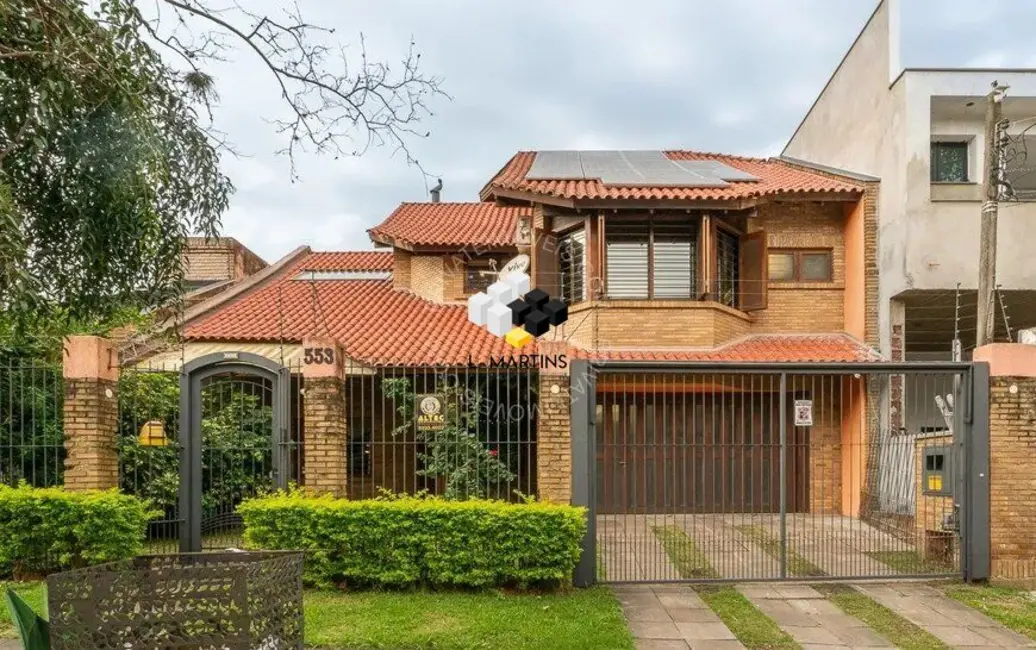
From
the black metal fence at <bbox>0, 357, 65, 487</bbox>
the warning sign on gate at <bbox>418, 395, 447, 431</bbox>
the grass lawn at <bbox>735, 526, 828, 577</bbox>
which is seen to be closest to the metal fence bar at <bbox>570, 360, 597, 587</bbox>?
the warning sign on gate at <bbox>418, 395, 447, 431</bbox>

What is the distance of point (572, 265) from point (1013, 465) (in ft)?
24.9

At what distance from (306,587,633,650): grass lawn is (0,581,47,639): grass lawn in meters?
2.51

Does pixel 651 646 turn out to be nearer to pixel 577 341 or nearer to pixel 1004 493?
pixel 1004 493

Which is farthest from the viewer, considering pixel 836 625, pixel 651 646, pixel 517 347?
pixel 517 347

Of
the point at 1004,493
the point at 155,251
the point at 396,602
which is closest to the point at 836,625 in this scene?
the point at 1004,493

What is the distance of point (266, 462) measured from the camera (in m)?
10.1

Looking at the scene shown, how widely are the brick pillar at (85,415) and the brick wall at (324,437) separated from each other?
7.57 feet

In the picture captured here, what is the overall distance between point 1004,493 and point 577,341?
6.85 m

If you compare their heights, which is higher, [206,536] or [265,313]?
[265,313]

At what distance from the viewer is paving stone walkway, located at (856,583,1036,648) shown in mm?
6224

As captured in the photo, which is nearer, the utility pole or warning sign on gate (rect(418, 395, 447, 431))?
warning sign on gate (rect(418, 395, 447, 431))

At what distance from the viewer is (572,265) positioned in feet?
43.6

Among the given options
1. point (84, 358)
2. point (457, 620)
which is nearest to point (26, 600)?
point (84, 358)

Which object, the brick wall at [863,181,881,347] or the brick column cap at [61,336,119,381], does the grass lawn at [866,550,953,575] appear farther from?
the brick column cap at [61,336,119,381]
